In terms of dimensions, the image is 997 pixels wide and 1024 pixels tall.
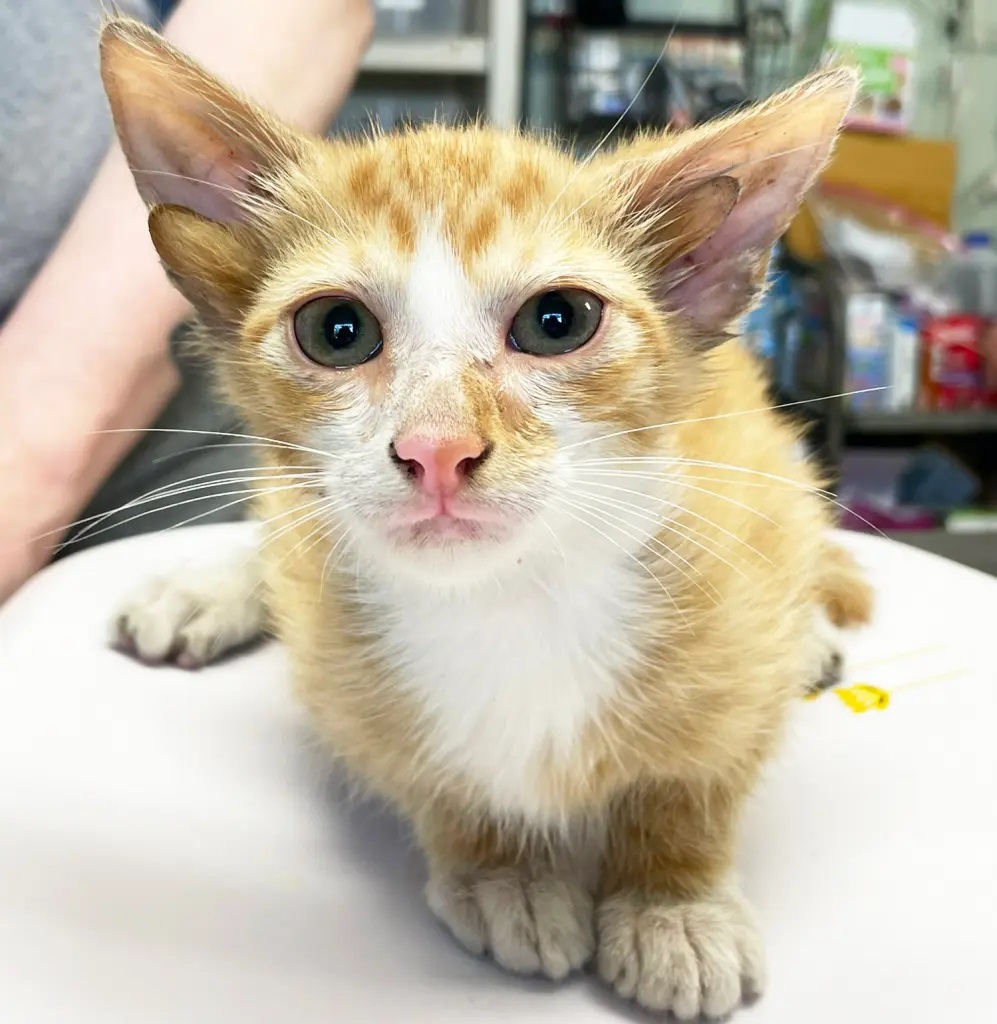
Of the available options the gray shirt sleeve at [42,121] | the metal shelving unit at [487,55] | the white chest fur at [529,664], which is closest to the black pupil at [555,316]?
the white chest fur at [529,664]

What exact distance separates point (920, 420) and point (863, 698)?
47.6 inches

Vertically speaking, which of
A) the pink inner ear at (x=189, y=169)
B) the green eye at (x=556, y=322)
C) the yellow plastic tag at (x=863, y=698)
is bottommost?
the yellow plastic tag at (x=863, y=698)

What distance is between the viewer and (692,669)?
490mm

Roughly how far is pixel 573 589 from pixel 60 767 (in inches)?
12.7

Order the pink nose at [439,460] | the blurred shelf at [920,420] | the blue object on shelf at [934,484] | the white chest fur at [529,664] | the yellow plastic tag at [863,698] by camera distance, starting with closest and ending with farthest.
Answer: the pink nose at [439,460]
the white chest fur at [529,664]
the yellow plastic tag at [863,698]
the blurred shelf at [920,420]
the blue object on shelf at [934,484]

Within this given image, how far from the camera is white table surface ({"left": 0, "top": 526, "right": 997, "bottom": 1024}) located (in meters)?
0.43

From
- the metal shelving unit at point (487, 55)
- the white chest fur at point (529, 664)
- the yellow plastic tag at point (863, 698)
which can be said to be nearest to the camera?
the white chest fur at point (529, 664)

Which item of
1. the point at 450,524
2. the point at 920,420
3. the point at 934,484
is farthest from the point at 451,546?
the point at 934,484

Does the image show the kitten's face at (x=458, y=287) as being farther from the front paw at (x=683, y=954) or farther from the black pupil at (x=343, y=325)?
the front paw at (x=683, y=954)

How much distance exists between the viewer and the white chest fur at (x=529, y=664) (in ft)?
1.58

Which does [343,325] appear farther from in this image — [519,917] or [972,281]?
[972,281]

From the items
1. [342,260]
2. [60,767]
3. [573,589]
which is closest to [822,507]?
[573,589]

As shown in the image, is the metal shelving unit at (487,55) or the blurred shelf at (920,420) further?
the blurred shelf at (920,420)

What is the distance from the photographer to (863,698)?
2.17ft
